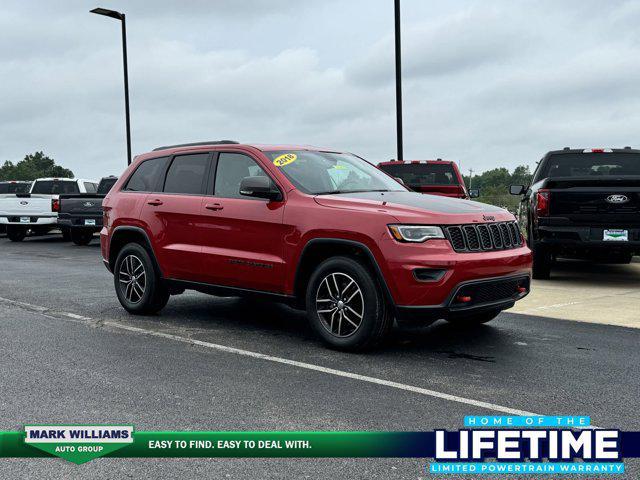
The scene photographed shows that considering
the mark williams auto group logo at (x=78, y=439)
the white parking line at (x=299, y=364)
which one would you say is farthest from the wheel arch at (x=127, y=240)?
the mark williams auto group logo at (x=78, y=439)

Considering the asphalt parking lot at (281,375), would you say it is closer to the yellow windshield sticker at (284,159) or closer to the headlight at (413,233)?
the headlight at (413,233)

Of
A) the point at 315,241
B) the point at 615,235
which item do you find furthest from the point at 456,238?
the point at 615,235

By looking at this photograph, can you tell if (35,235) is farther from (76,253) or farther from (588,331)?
(588,331)

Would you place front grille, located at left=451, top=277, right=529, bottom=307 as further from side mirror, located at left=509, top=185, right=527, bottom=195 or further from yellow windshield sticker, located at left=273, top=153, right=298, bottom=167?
side mirror, located at left=509, top=185, right=527, bottom=195

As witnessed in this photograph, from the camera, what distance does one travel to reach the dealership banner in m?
3.76

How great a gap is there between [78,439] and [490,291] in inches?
136

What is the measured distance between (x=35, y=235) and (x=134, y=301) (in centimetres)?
2119

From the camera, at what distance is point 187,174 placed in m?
7.63

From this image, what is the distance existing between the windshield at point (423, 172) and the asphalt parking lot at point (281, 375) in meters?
5.96

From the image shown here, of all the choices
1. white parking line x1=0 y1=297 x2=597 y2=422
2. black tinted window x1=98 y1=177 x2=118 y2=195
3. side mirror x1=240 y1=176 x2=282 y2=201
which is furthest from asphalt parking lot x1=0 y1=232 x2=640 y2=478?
black tinted window x1=98 y1=177 x2=118 y2=195

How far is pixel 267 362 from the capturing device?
5906 millimetres

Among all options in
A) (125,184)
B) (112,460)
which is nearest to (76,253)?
(125,184)

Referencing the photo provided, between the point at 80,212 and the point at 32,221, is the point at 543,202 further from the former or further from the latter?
the point at 32,221

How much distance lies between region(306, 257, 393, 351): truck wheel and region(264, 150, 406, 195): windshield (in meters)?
0.84
